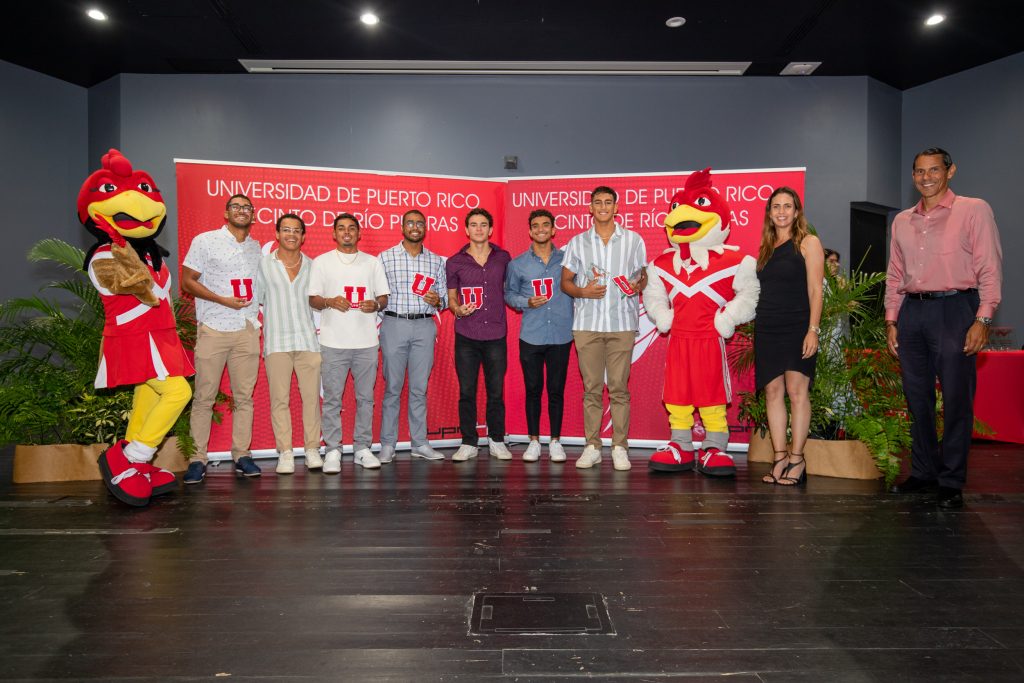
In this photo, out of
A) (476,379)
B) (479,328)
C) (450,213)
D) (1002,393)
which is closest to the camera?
(479,328)

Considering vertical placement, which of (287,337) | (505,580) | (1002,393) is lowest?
(505,580)

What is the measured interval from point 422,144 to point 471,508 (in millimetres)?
5090

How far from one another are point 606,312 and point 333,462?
2.02 meters

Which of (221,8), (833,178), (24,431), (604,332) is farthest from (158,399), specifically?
(833,178)

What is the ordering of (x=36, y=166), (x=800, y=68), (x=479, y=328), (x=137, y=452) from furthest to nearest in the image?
(x=36, y=166), (x=800, y=68), (x=479, y=328), (x=137, y=452)

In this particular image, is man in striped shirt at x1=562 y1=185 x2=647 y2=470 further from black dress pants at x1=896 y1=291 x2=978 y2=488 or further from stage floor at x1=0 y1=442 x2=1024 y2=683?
black dress pants at x1=896 y1=291 x2=978 y2=488

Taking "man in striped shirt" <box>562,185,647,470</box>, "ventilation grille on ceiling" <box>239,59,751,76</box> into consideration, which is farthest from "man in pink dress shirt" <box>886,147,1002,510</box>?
"ventilation grille on ceiling" <box>239,59,751,76</box>

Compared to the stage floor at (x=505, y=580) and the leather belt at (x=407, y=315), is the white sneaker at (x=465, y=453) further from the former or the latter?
the leather belt at (x=407, y=315)

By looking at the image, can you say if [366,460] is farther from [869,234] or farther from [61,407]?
[869,234]

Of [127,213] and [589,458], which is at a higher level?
[127,213]

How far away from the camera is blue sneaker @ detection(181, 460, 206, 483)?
426 cm

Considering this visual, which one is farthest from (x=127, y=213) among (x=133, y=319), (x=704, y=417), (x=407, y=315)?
(x=704, y=417)

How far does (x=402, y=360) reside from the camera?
4.95 meters

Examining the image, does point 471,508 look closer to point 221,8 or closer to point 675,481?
point 675,481
